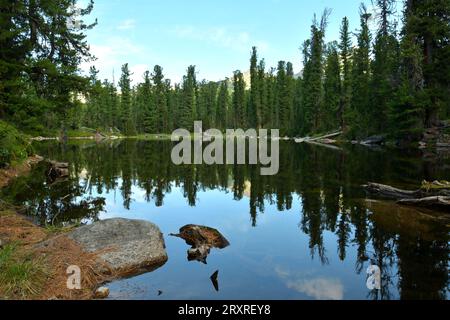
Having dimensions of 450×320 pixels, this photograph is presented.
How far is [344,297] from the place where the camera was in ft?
20.8

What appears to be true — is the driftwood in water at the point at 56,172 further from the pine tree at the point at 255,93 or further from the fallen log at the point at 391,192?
the pine tree at the point at 255,93

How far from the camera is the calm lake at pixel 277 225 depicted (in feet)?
22.2

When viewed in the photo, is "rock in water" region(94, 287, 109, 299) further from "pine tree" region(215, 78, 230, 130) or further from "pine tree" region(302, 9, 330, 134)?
"pine tree" region(215, 78, 230, 130)

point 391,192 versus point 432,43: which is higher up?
point 432,43

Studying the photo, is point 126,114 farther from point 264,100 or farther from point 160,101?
point 264,100

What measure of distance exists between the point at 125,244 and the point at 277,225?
5.15 meters

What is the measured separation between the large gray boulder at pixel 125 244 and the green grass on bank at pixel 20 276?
1.34 m

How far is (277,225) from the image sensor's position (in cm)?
1140

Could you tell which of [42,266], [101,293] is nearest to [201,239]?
[101,293]

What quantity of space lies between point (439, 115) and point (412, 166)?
1945cm

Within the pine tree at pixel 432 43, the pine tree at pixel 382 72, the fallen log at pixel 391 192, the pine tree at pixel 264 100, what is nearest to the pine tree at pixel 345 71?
→ the pine tree at pixel 382 72

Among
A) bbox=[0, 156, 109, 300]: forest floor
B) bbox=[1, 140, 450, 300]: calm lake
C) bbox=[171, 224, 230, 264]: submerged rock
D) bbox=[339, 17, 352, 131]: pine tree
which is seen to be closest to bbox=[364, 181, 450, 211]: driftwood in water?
bbox=[1, 140, 450, 300]: calm lake
